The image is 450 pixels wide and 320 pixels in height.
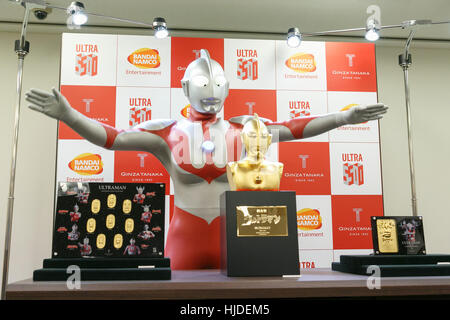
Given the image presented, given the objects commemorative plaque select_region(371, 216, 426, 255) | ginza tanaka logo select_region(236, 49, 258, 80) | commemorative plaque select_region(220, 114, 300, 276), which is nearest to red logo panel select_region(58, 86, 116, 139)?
ginza tanaka logo select_region(236, 49, 258, 80)

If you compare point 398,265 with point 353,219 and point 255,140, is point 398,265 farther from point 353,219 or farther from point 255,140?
point 353,219

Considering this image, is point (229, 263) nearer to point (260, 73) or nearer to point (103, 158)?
point (103, 158)

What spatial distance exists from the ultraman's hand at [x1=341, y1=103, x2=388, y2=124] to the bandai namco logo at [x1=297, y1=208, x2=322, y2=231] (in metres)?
1.32

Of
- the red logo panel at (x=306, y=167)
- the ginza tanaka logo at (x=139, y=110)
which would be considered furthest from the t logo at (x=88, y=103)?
the red logo panel at (x=306, y=167)

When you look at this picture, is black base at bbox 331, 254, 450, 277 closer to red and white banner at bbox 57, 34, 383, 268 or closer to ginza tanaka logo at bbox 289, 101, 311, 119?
red and white banner at bbox 57, 34, 383, 268

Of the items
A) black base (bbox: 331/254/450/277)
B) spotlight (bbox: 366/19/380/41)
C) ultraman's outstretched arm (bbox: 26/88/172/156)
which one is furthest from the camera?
spotlight (bbox: 366/19/380/41)

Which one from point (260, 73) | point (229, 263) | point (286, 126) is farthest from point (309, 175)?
point (229, 263)

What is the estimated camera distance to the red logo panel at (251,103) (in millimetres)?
3465

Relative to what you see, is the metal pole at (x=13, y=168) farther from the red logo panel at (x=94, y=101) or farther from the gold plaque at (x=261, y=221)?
the gold plaque at (x=261, y=221)

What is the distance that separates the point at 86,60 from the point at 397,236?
8.55 ft

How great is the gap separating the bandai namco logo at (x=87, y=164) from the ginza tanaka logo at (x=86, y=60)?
615 mm

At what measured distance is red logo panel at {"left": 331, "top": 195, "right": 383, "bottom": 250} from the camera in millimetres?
3396
